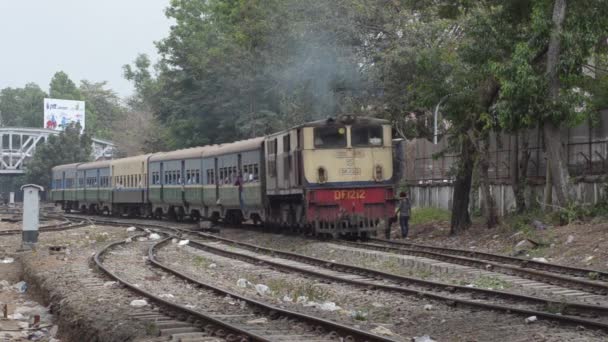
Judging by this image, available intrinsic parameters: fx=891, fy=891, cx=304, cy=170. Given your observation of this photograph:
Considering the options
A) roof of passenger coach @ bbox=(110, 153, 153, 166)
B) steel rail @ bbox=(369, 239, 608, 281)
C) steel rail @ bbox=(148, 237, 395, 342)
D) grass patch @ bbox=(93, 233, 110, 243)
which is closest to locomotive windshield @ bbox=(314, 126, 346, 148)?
steel rail @ bbox=(369, 239, 608, 281)

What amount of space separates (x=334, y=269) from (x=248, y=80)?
30.1m

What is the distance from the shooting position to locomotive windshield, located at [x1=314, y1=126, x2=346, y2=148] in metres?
22.9

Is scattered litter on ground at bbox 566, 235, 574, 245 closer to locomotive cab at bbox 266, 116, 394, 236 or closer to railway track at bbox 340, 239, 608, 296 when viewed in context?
railway track at bbox 340, 239, 608, 296

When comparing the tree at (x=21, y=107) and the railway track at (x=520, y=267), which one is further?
the tree at (x=21, y=107)

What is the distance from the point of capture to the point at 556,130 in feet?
71.1

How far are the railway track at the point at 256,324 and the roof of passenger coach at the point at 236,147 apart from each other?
1425cm

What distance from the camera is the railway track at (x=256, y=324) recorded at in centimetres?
937

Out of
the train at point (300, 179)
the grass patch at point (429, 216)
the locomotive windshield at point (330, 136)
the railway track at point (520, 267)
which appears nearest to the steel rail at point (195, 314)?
the railway track at point (520, 267)

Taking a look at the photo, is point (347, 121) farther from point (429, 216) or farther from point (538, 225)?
point (429, 216)

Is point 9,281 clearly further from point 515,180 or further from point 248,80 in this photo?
point 248,80

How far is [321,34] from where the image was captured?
3672 cm

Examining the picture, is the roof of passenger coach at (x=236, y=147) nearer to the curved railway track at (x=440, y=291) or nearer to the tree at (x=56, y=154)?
the curved railway track at (x=440, y=291)

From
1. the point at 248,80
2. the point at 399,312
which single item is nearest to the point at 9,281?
the point at 399,312

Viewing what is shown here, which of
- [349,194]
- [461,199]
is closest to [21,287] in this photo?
[349,194]
